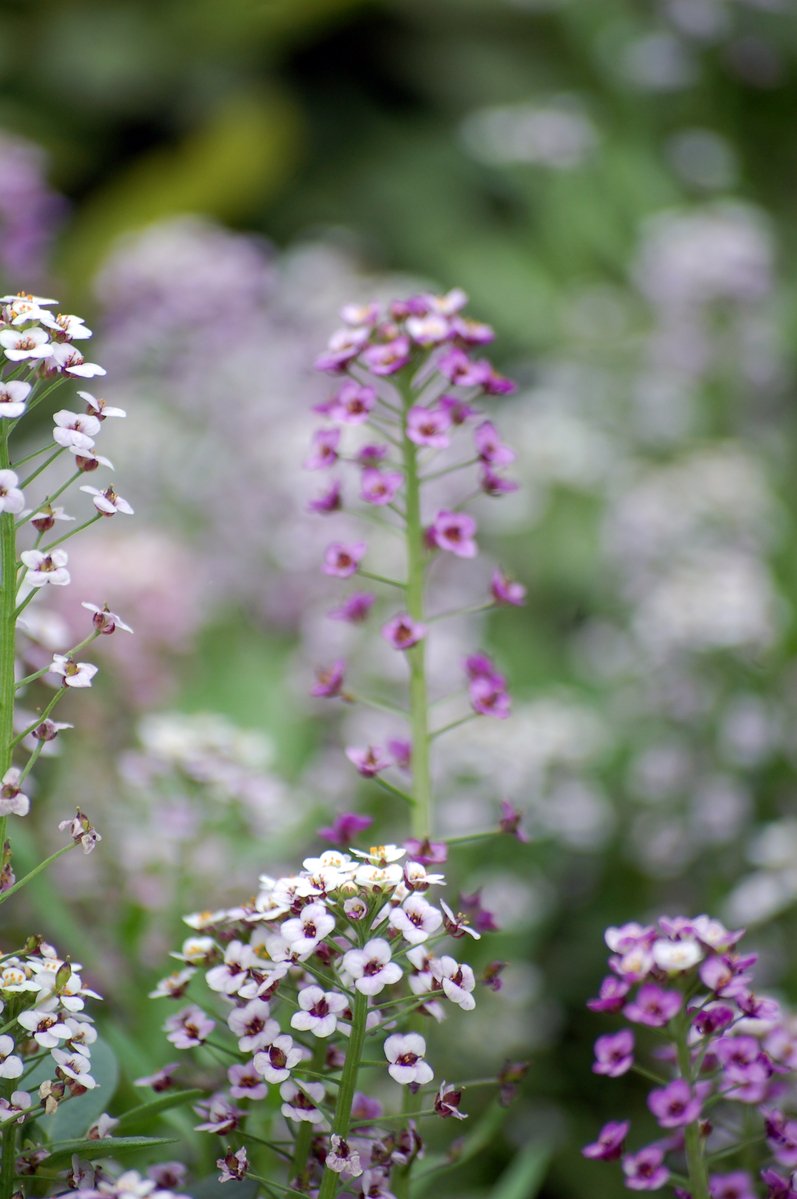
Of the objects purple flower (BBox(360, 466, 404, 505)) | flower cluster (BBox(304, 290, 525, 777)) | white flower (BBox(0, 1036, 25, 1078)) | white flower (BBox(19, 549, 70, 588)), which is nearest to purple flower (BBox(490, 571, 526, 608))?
flower cluster (BBox(304, 290, 525, 777))

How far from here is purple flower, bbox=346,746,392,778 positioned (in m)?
0.92

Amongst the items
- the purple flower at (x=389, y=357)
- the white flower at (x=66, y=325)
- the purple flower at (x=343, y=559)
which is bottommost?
the purple flower at (x=343, y=559)

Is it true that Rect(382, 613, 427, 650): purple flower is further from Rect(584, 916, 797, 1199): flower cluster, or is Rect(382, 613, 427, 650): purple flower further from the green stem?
the green stem

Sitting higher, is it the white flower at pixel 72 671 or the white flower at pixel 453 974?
the white flower at pixel 72 671

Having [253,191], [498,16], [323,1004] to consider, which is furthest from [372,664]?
[498,16]

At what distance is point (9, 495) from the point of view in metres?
0.75

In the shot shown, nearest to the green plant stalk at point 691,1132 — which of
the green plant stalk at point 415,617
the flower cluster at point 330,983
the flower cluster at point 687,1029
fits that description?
the flower cluster at point 687,1029

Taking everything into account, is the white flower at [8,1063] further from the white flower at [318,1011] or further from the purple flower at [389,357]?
the purple flower at [389,357]

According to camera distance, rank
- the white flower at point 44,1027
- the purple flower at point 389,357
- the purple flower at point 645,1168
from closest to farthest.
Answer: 1. the white flower at point 44,1027
2. the purple flower at point 645,1168
3. the purple flower at point 389,357

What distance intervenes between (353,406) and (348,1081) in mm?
475

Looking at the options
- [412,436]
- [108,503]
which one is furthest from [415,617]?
[108,503]

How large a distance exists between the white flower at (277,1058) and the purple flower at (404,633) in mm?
294

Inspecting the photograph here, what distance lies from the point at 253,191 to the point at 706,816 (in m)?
3.10

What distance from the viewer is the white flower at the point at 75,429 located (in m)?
0.78
